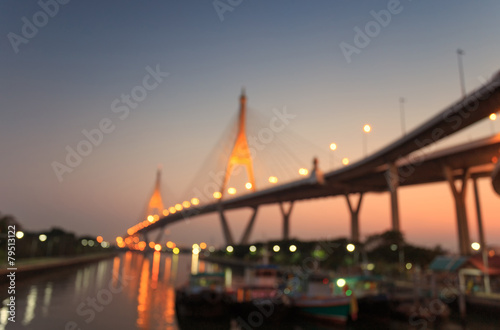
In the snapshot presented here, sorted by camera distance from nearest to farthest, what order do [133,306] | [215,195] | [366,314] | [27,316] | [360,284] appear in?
[27,316] < [366,314] < [360,284] < [133,306] < [215,195]

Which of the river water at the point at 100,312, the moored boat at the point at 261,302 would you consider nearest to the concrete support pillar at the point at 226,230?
the river water at the point at 100,312

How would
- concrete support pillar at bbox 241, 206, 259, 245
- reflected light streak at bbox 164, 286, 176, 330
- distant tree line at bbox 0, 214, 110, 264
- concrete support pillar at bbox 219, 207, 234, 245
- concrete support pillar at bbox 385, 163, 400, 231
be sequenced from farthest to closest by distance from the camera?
1. concrete support pillar at bbox 241, 206, 259, 245
2. concrete support pillar at bbox 219, 207, 234, 245
3. concrete support pillar at bbox 385, 163, 400, 231
4. distant tree line at bbox 0, 214, 110, 264
5. reflected light streak at bbox 164, 286, 176, 330

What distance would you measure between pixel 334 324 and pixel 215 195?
50.8 metres

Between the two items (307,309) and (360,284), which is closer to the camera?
(307,309)

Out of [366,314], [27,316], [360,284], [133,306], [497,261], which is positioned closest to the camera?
[27,316]

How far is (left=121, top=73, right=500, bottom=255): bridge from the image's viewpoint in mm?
32000

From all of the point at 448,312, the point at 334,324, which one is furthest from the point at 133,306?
the point at 448,312

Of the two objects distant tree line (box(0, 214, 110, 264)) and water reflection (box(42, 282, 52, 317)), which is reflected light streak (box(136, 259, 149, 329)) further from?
distant tree line (box(0, 214, 110, 264))

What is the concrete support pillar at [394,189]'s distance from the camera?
1775 inches

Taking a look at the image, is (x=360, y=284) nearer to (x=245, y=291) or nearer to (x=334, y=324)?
(x=334, y=324)

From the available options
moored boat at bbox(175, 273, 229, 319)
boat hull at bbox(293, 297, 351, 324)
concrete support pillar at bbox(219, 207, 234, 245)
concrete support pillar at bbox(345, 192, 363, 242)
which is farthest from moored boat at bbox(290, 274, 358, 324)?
concrete support pillar at bbox(219, 207, 234, 245)

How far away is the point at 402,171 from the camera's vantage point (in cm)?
4984

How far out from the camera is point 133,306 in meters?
26.7

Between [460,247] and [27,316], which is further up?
[460,247]
